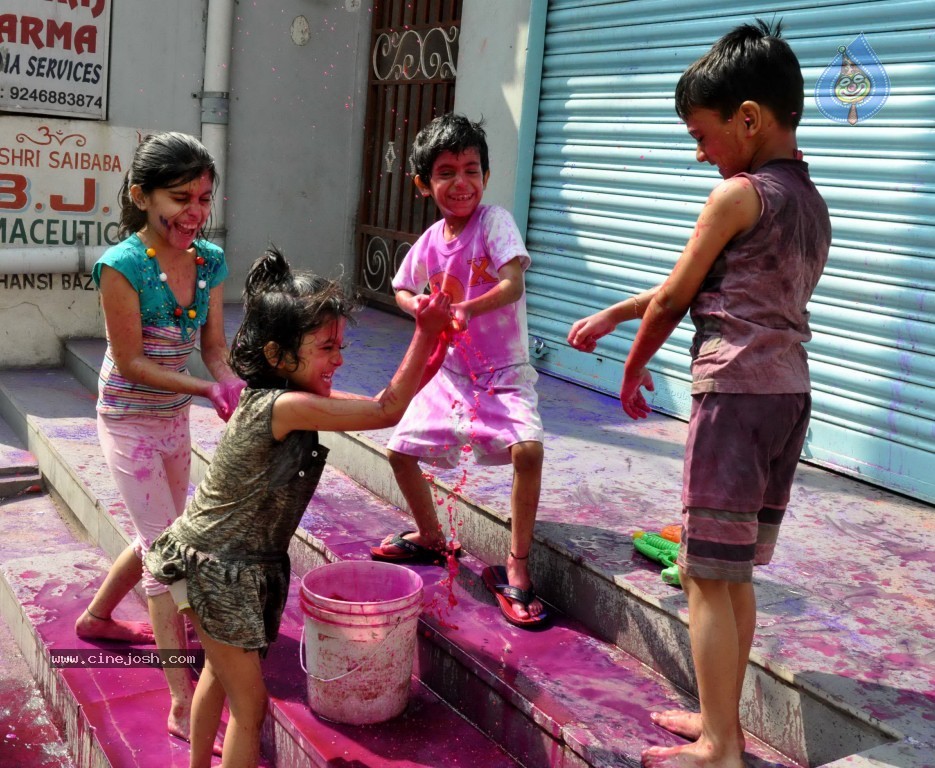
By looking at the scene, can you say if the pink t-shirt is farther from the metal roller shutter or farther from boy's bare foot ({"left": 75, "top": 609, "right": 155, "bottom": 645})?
the metal roller shutter

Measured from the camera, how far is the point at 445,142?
3455mm

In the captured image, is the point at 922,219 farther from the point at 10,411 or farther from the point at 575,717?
the point at 10,411

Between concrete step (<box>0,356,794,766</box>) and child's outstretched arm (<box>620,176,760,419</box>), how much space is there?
0.91 metres

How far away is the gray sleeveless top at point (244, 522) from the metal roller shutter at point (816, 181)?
110 inches

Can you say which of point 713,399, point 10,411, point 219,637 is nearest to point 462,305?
point 713,399

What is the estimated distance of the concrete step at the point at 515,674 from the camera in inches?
107

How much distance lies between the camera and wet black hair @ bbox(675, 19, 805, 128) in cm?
230

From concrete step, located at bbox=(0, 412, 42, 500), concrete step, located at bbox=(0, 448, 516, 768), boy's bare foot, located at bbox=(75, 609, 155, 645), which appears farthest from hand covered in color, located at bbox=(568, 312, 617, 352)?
concrete step, located at bbox=(0, 412, 42, 500)

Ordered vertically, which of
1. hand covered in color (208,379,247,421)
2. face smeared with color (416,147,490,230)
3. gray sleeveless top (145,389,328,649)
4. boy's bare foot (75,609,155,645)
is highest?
face smeared with color (416,147,490,230)

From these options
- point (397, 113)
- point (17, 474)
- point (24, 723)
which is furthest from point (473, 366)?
point (397, 113)

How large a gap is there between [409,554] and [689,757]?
146 centimetres

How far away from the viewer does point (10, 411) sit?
249 inches

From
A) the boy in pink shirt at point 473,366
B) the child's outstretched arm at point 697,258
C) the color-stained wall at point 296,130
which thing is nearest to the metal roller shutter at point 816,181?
the boy in pink shirt at point 473,366

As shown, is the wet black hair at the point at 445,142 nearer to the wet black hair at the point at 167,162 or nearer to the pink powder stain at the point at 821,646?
the wet black hair at the point at 167,162
